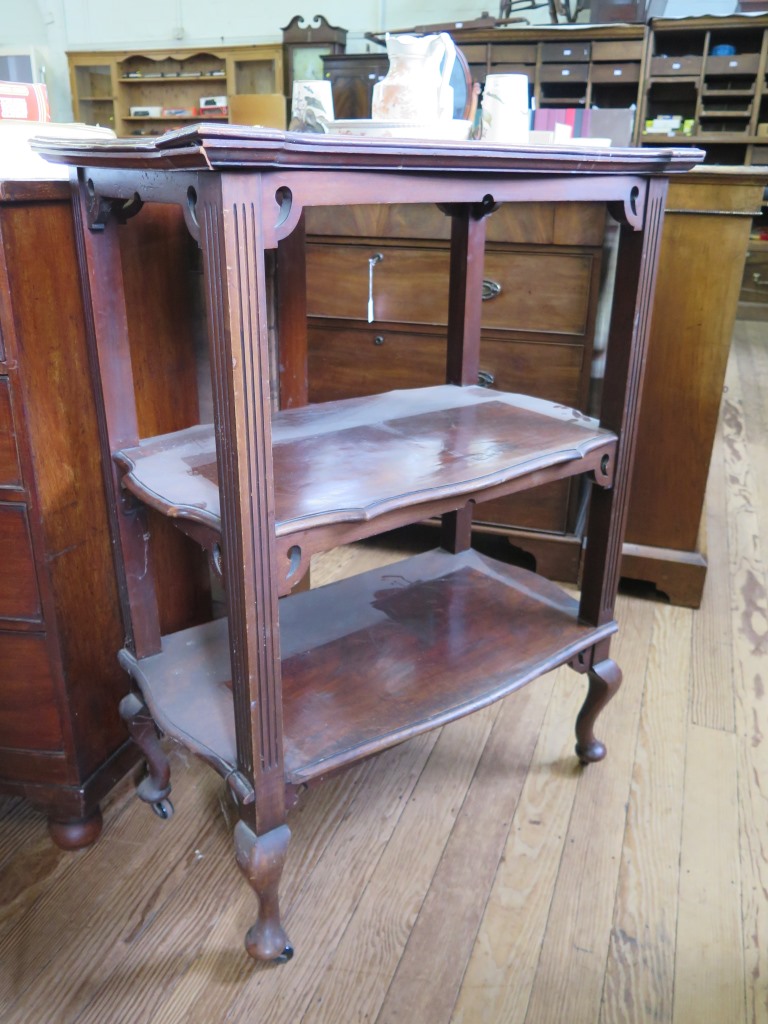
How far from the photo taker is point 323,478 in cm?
96

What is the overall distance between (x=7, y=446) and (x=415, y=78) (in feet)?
2.21

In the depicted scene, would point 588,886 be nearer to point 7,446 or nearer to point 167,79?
point 7,446

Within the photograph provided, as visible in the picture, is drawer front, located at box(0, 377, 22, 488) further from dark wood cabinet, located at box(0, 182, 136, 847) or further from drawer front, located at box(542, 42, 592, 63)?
drawer front, located at box(542, 42, 592, 63)

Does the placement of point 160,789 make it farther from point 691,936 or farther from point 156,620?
point 691,936

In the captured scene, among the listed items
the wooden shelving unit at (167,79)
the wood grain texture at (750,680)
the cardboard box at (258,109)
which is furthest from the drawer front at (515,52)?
the cardboard box at (258,109)

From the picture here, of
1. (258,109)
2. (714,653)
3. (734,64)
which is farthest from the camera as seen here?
(734,64)

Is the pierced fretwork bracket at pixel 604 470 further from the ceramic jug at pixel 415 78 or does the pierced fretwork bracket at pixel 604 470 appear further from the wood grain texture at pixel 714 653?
the wood grain texture at pixel 714 653

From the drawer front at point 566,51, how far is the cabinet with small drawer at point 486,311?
488 centimetres

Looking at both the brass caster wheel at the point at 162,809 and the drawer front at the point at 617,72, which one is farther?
the drawer front at the point at 617,72

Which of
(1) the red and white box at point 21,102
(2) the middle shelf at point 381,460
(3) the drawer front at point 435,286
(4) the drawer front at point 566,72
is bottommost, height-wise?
(2) the middle shelf at point 381,460

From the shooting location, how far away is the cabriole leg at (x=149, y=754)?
116cm

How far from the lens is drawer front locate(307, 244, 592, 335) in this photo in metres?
1.76

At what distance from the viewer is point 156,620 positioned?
1167mm

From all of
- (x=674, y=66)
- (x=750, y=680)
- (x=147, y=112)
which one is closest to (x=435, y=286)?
→ (x=750, y=680)
